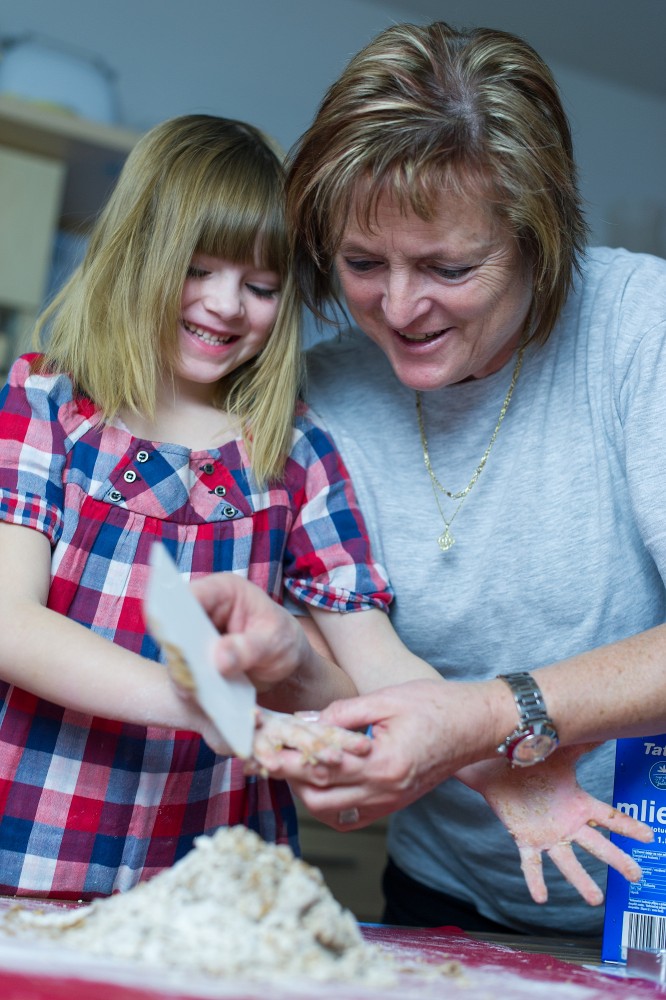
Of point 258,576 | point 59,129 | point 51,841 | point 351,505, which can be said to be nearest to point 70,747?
point 51,841

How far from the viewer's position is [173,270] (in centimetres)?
106

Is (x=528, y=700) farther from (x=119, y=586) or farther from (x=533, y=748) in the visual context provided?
(x=119, y=586)

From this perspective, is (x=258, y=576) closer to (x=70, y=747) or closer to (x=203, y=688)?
(x=70, y=747)

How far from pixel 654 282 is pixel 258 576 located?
1.71 ft

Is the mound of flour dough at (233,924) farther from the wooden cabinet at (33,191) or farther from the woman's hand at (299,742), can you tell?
the wooden cabinet at (33,191)

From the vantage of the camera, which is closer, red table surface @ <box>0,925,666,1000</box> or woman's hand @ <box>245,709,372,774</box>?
red table surface @ <box>0,925,666,1000</box>

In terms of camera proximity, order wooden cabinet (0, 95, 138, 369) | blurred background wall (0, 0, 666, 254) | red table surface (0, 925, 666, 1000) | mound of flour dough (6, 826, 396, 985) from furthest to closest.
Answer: blurred background wall (0, 0, 666, 254), wooden cabinet (0, 95, 138, 369), mound of flour dough (6, 826, 396, 985), red table surface (0, 925, 666, 1000)

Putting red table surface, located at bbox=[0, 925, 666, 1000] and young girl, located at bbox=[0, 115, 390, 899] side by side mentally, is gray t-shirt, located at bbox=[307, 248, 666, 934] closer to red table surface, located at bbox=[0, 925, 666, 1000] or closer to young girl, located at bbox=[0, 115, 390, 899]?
young girl, located at bbox=[0, 115, 390, 899]

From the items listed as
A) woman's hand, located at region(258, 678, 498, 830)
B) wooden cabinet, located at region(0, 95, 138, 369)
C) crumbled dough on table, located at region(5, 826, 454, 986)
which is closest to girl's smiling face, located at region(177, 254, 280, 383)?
woman's hand, located at region(258, 678, 498, 830)

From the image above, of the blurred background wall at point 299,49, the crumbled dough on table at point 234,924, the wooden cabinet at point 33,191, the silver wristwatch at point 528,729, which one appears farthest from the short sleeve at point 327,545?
the blurred background wall at point 299,49

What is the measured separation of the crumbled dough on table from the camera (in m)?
0.62

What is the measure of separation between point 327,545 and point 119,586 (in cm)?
22

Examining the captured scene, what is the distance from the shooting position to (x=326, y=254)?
110 cm

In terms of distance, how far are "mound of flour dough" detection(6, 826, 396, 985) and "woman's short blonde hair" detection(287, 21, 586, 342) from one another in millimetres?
601
